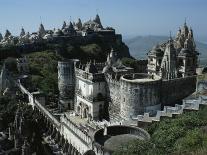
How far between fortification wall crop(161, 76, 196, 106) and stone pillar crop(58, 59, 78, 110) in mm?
13757

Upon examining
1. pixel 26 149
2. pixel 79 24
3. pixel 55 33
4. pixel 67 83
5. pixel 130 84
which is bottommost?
pixel 26 149

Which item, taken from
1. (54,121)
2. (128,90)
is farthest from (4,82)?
(128,90)

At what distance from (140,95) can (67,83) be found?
14.7m

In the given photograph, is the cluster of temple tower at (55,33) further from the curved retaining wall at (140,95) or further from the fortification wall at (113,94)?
the curved retaining wall at (140,95)

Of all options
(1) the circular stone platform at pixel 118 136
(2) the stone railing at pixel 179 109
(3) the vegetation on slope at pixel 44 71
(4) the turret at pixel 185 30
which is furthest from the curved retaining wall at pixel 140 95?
(3) the vegetation on slope at pixel 44 71

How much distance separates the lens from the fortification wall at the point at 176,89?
39.9 meters

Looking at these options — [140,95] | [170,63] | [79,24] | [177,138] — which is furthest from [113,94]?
[79,24]

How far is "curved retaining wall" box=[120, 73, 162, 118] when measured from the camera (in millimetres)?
37500

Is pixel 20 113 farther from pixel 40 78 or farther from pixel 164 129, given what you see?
pixel 40 78

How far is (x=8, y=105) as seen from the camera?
43.0m

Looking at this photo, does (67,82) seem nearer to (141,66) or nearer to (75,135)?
(75,135)

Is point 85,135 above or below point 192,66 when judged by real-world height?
below

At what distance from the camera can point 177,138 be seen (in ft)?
79.0

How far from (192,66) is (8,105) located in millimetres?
21383
